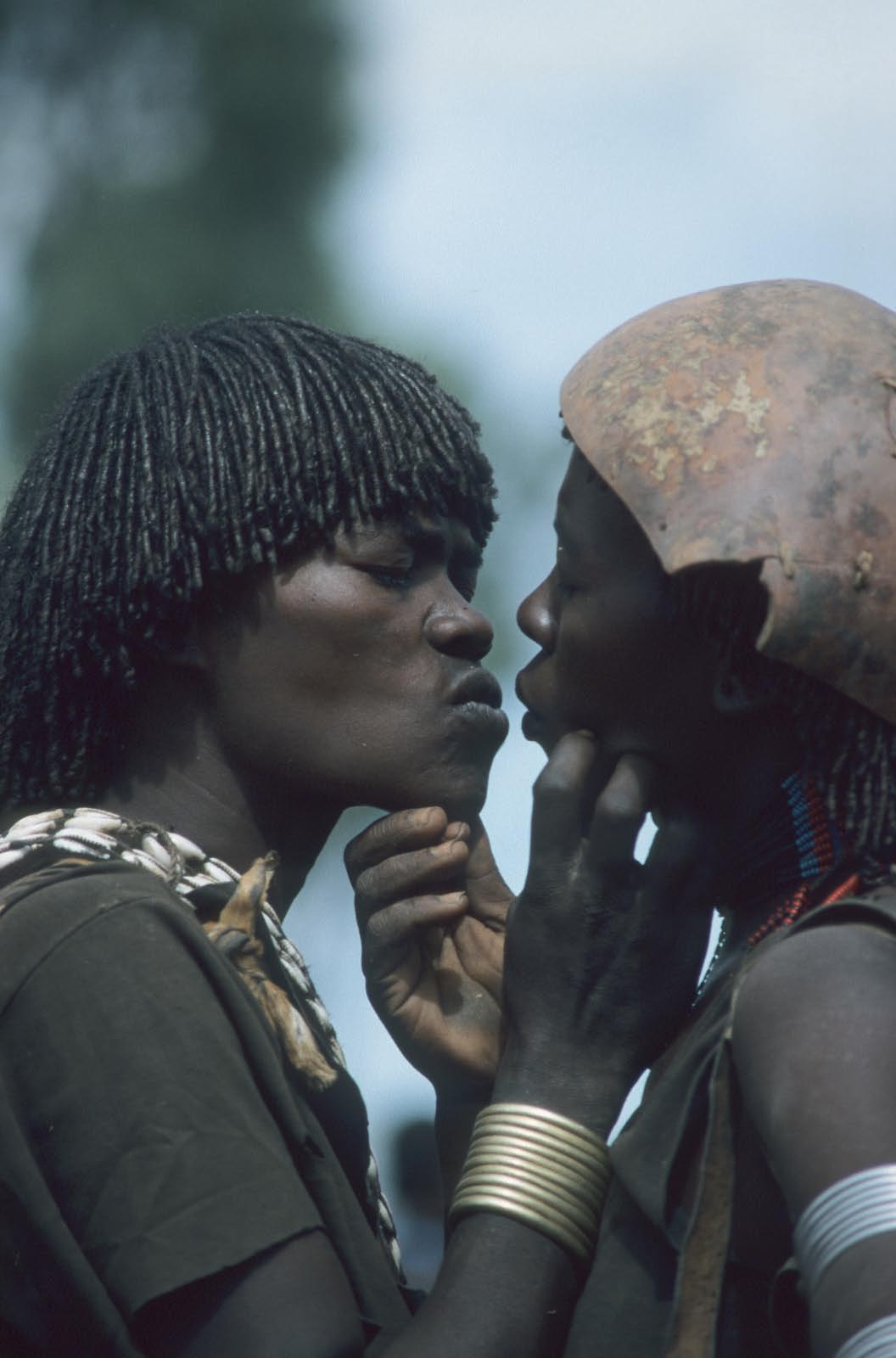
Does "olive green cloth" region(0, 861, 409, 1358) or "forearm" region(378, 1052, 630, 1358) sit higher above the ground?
"olive green cloth" region(0, 861, 409, 1358)

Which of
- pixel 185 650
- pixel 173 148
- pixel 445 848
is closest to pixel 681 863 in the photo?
pixel 445 848

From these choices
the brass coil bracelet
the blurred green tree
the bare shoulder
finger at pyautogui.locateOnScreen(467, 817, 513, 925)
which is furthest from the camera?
the blurred green tree

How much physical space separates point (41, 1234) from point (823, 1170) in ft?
3.93

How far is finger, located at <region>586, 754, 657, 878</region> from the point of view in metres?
3.55

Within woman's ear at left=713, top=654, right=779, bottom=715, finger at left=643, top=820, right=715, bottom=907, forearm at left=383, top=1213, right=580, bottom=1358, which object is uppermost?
woman's ear at left=713, top=654, right=779, bottom=715

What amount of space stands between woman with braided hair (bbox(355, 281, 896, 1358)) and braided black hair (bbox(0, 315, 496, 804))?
1.88ft

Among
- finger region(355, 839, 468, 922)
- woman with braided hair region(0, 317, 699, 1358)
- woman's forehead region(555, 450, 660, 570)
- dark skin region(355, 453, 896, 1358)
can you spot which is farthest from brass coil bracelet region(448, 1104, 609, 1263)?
woman's forehead region(555, 450, 660, 570)

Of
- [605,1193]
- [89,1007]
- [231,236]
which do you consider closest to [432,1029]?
[605,1193]

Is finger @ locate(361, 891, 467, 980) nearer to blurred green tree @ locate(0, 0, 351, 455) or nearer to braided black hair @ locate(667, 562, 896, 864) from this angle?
braided black hair @ locate(667, 562, 896, 864)

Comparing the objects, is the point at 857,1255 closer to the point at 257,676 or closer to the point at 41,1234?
the point at 41,1234

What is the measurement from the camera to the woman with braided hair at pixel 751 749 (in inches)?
110

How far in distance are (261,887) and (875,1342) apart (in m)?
1.56

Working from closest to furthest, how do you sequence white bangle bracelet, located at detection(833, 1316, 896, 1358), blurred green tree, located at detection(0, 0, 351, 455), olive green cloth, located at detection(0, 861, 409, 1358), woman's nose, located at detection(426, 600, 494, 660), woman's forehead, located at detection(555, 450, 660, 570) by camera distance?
white bangle bracelet, located at detection(833, 1316, 896, 1358) < olive green cloth, located at detection(0, 861, 409, 1358) < woman's forehead, located at detection(555, 450, 660, 570) < woman's nose, located at detection(426, 600, 494, 660) < blurred green tree, located at detection(0, 0, 351, 455)

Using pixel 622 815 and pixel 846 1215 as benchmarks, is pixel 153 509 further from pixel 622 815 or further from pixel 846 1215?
pixel 846 1215
